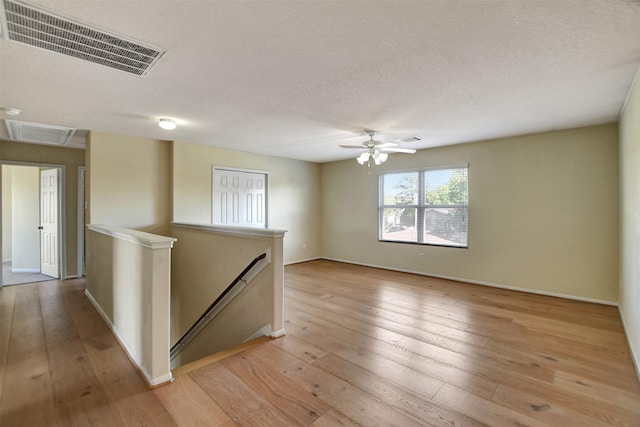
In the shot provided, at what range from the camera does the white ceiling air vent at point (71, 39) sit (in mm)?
1648

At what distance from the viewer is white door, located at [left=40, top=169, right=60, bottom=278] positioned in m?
5.19

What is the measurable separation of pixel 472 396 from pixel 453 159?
13.2 ft

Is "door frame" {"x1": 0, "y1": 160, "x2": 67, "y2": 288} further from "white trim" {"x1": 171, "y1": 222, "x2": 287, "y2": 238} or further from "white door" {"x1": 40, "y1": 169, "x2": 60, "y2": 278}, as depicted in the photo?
"white trim" {"x1": 171, "y1": 222, "x2": 287, "y2": 238}

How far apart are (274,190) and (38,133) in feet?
12.5

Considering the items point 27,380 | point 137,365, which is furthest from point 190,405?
point 27,380

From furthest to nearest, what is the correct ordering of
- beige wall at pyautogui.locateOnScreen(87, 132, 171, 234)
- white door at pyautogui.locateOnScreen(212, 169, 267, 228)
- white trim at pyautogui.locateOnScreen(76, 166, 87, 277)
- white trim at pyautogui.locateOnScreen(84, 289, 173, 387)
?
white door at pyautogui.locateOnScreen(212, 169, 267, 228)
white trim at pyautogui.locateOnScreen(76, 166, 87, 277)
beige wall at pyautogui.locateOnScreen(87, 132, 171, 234)
white trim at pyautogui.locateOnScreen(84, 289, 173, 387)

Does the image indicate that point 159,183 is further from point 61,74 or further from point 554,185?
point 554,185

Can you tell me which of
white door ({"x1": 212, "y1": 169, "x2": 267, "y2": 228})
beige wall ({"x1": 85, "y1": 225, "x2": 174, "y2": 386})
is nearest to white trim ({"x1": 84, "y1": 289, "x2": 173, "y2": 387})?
beige wall ({"x1": 85, "y1": 225, "x2": 174, "y2": 386})

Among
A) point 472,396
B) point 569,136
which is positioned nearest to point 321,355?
point 472,396

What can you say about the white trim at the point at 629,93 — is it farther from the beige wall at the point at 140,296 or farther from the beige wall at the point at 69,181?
the beige wall at the point at 69,181

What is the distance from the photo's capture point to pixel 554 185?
417cm

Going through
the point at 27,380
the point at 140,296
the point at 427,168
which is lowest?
the point at 27,380

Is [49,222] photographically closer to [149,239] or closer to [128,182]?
[128,182]

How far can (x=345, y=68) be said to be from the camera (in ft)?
7.54
